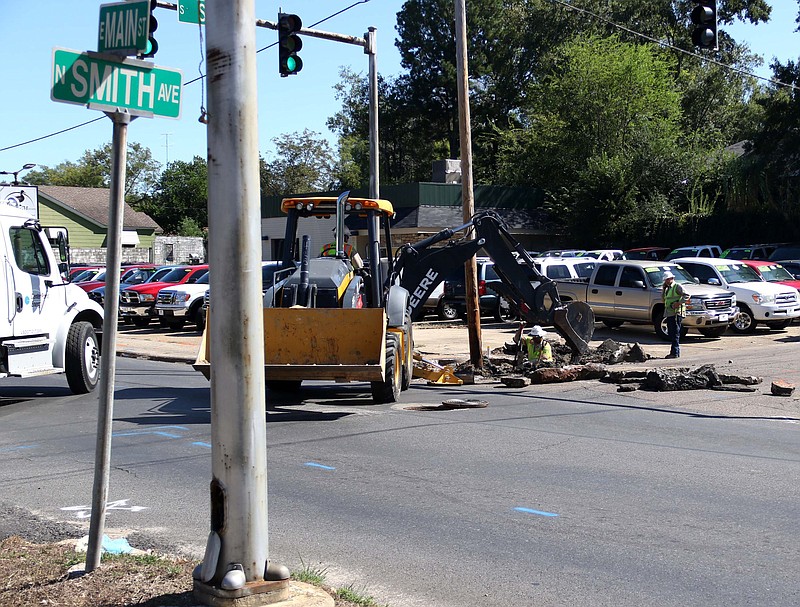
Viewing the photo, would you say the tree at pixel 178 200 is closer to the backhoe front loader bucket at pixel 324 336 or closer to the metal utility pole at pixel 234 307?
the backhoe front loader bucket at pixel 324 336

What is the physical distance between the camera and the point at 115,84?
532cm

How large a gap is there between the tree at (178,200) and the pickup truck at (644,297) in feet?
231

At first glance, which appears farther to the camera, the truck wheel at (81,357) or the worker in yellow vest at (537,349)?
the worker in yellow vest at (537,349)

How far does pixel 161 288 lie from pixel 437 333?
9.84m

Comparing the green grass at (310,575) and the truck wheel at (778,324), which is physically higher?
the truck wheel at (778,324)

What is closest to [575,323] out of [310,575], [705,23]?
[705,23]

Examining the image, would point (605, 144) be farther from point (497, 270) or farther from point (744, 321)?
point (497, 270)

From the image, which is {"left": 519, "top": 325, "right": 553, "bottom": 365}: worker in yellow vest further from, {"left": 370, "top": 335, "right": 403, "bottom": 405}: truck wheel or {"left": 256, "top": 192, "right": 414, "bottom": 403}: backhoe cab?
{"left": 370, "top": 335, "right": 403, "bottom": 405}: truck wheel

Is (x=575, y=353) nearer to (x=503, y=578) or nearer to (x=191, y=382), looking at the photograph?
(x=191, y=382)

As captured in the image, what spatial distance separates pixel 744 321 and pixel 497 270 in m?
9.66

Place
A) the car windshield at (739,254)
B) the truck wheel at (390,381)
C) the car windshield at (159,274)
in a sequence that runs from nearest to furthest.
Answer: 1. the truck wheel at (390,381)
2. the car windshield at (159,274)
3. the car windshield at (739,254)

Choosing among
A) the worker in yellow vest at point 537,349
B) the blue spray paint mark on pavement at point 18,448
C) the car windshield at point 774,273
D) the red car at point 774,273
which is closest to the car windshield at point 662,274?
the red car at point 774,273

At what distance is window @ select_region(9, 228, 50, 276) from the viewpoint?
13781 mm

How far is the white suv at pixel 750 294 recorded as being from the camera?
79.8 feet
